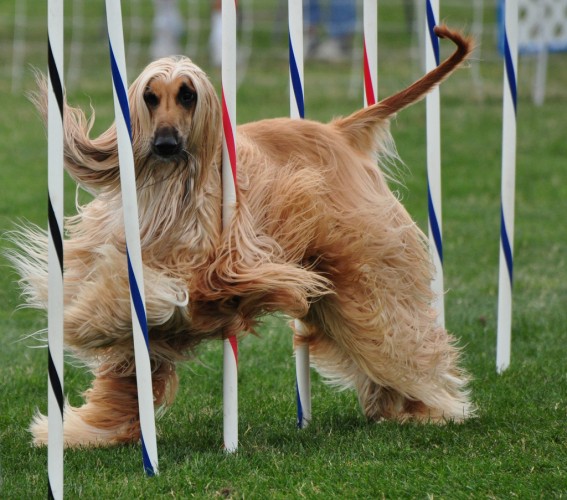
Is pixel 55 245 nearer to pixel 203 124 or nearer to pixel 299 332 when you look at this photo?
pixel 203 124

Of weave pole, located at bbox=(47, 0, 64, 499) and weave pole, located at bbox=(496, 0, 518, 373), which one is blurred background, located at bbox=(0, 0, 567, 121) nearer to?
weave pole, located at bbox=(496, 0, 518, 373)

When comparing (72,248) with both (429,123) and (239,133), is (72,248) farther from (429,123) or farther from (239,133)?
(429,123)

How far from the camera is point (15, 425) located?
4.14 m

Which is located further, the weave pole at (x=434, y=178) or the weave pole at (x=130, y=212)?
the weave pole at (x=434, y=178)

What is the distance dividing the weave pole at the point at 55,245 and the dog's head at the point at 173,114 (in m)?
0.44

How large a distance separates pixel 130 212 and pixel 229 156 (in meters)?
0.44

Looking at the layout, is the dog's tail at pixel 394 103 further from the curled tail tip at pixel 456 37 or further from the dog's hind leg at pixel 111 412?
the dog's hind leg at pixel 111 412

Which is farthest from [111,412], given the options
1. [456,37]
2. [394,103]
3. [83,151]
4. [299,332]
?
[456,37]

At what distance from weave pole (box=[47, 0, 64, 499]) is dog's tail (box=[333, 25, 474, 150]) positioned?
1353 mm

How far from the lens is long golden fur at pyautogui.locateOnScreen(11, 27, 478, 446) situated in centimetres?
349

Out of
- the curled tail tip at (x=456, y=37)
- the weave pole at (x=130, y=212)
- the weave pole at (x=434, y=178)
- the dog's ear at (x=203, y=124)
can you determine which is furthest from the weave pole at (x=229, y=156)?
the weave pole at (x=434, y=178)

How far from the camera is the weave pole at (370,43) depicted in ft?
13.8

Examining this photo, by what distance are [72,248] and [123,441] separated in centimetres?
69

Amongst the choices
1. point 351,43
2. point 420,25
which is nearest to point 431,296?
point 420,25
